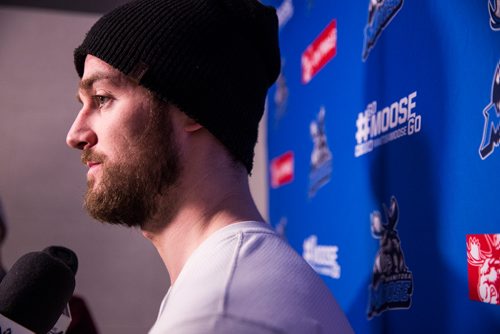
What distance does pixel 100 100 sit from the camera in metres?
1.10

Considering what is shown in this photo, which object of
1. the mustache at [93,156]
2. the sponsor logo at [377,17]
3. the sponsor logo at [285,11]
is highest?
the sponsor logo at [285,11]

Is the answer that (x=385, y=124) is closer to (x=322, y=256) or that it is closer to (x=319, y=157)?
(x=319, y=157)

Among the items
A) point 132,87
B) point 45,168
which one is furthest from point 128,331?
point 132,87

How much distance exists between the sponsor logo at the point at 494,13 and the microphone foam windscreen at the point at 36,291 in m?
0.87

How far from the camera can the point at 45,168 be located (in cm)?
240

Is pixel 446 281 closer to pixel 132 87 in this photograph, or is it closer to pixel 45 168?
pixel 132 87

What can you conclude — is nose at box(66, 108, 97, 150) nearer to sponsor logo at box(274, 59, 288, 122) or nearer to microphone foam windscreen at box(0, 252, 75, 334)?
microphone foam windscreen at box(0, 252, 75, 334)

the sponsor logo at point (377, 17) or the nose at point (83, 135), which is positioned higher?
the sponsor logo at point (377, 17)

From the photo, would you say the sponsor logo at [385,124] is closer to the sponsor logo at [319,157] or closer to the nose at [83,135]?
the sponsor logo at [319,157]

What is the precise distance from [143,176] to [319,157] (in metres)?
0.83

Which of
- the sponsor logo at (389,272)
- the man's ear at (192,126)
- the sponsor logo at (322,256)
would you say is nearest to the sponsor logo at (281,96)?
the sponsor logo at (322,256)

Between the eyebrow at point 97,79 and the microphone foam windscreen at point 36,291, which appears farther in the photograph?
the eyebrow at point 97,79

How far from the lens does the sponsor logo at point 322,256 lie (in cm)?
162

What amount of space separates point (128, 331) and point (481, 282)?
1732 millimetres
